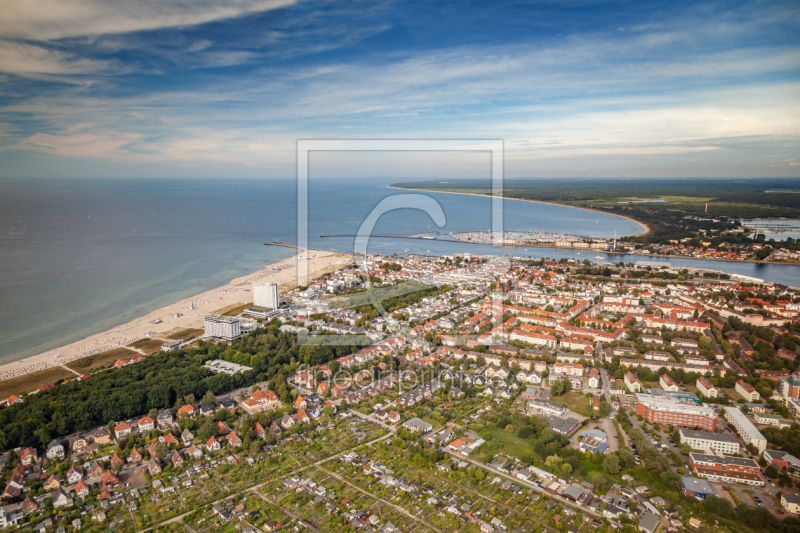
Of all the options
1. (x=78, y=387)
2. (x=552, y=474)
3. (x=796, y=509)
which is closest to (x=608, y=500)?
(x=552, y=474)

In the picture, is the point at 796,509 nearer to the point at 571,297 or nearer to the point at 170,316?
the point at 571,297

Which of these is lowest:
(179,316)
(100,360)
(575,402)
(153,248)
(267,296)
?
(575,402)

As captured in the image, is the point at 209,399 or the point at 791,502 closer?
the point at 791,502

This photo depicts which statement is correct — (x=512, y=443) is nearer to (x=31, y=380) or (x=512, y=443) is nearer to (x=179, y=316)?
(x=31, y=380)

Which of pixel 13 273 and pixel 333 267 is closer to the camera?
pixel 13 273

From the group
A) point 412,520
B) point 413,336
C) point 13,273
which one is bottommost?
point 412,520

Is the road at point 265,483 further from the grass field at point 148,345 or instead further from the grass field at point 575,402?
the grass field at point 148,345

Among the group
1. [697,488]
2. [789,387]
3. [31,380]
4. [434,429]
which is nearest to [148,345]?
[31,380]
